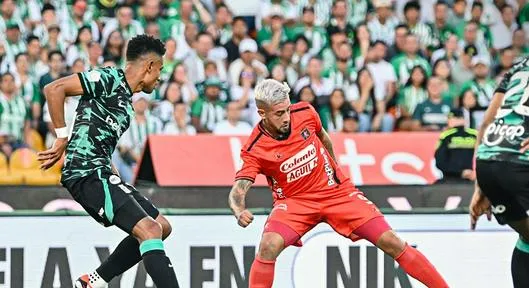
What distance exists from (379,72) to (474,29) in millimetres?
1854

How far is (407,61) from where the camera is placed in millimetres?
17906

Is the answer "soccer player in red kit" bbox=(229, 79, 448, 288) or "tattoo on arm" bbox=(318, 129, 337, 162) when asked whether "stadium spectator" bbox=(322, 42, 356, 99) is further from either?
"soccer player in red kit" bbox=(229, 79, 448, 288)

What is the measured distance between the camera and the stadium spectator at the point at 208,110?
55.1 ft

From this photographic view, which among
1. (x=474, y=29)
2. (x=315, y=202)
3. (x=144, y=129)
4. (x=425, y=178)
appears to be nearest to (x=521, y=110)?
(x=315, y=202)

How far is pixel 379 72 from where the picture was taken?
1759 cm

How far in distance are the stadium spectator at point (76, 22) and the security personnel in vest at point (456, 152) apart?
539 cm

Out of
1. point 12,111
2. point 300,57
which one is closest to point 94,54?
point 12,111

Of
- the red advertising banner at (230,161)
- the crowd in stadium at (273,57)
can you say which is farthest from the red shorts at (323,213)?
the crowd in stadium at (273,57)

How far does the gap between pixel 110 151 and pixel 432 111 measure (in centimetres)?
839

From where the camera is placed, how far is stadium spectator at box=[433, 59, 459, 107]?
680 inches

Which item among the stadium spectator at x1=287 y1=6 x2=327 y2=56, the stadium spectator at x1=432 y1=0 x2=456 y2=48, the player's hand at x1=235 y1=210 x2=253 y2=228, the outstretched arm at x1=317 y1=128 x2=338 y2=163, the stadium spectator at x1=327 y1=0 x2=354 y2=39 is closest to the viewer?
the player's hand at x1=235 y1=210 x2=253 y2=228

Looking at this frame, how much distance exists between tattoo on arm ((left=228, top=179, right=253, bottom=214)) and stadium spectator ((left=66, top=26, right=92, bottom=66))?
8363mm

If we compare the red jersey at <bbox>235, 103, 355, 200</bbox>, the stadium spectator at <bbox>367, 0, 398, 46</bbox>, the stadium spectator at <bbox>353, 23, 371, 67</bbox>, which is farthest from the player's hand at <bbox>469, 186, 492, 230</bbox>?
the stadium spectator at <bbox>367, 0, 398, 46</bbox>

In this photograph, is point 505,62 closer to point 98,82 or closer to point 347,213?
A: point 347,213
